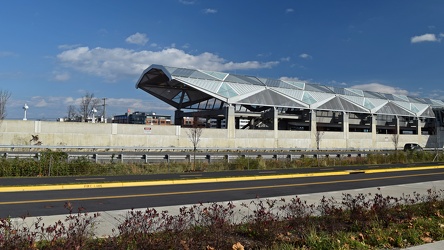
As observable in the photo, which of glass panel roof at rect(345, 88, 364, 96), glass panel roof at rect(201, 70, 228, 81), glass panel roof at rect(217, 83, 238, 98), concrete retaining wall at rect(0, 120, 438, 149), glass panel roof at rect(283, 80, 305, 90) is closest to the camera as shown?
concrete retaining wall at rect(0, 120, 438, 149)

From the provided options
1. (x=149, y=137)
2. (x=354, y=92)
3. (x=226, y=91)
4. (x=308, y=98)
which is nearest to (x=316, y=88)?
(x=308, y=98)

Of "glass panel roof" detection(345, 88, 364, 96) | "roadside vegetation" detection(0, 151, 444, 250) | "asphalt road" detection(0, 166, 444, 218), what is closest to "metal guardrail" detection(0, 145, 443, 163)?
"asphalt road" detection(0, 166, 444, 218)

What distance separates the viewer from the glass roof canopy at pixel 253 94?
6212 centimetres

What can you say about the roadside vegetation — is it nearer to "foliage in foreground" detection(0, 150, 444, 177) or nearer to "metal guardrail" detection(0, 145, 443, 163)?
"foliage in foreground" detection(0, 150, 444, 177)

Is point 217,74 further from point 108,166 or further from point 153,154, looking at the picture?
point 108,166

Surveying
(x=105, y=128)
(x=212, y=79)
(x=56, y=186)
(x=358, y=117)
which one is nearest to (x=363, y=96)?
(x=358, y=117)

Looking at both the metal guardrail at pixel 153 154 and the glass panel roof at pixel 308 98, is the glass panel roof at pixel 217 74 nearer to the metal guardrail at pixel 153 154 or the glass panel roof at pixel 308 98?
the glass panel roof at pixel 308 98

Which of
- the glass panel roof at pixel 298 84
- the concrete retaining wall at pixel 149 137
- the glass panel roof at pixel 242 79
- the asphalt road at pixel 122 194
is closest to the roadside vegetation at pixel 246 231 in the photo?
the asphalt road at pixel 122 194

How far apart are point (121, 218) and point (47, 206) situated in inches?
113

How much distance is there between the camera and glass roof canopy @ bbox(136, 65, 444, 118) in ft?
204

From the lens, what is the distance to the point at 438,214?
25.3 feet

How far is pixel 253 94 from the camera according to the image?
2534 inches

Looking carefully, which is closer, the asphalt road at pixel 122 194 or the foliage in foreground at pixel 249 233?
the foliage in foreground at pixel 249 233

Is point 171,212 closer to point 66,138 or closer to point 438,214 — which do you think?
point 438,214
